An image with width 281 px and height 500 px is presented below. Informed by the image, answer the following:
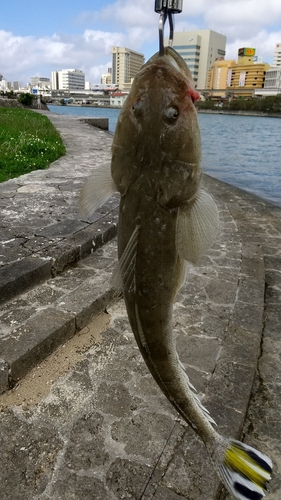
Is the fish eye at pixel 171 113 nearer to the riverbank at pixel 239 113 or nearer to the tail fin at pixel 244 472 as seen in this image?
the tail fin at pixel 244 472

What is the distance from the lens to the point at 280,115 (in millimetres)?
86438

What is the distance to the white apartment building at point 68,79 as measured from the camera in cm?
15462

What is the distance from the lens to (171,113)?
60.7 inches

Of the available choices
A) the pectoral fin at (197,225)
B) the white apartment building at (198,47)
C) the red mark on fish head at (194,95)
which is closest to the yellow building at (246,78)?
the white apartment building at (198,47)

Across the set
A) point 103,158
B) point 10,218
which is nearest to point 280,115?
point 103,158

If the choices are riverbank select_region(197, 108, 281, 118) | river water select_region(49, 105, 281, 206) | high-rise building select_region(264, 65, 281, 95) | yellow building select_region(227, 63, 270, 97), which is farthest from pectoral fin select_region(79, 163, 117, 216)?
high-rise building select_region(264, 65, 281, 95)

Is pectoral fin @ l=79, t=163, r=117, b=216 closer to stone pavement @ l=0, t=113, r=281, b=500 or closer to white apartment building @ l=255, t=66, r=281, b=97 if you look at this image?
stone pavement @ l=0, t=113, r=281, b=500

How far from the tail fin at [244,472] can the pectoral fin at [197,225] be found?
1.24 metres

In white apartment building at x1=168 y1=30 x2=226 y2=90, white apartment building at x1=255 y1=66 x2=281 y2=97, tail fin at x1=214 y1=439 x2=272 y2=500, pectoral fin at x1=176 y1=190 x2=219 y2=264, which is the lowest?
tail fin at x1=214 y1=439 x2=272 y2=500

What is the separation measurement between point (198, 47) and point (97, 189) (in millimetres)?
3010

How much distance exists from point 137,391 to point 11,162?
29.2 ft

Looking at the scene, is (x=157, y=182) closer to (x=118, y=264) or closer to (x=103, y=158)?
(x=118, y=264)

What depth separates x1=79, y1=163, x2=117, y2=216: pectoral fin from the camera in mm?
1823

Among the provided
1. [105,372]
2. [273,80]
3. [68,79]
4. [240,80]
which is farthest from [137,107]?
[68,79]
